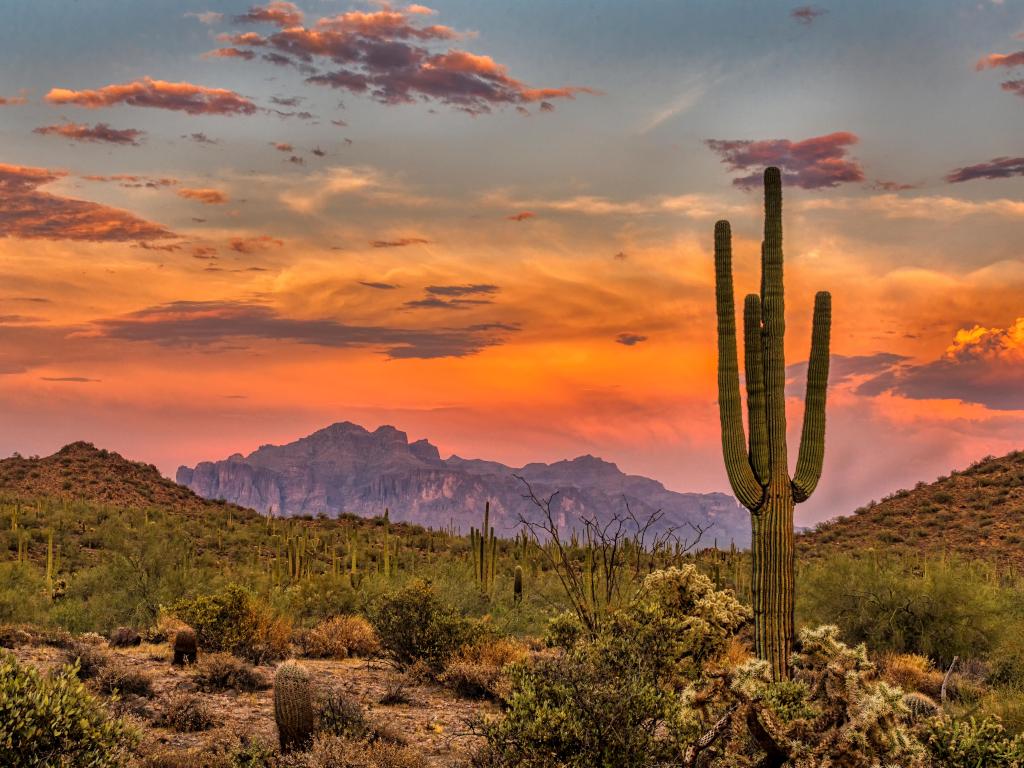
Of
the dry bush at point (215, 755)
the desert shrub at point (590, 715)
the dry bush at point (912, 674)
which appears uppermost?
the desert shrub at point (590, 715)

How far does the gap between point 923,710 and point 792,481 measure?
139 inches

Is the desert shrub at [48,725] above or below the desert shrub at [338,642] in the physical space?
above

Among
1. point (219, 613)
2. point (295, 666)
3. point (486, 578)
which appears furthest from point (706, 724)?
point (486, 578)

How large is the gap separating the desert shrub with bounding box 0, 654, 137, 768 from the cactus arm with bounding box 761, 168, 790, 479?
30.6 feet

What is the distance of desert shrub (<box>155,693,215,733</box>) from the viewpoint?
38.3 feet

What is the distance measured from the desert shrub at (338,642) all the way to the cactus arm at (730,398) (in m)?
8.37

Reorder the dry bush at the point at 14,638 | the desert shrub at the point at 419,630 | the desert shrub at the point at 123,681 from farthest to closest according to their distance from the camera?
the desert shrub at the point at 419,630, the dry bush at the point at 14,638, the desert shrub at the point at 123,681

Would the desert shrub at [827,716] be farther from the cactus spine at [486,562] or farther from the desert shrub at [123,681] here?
the cactus spine at [486,562]

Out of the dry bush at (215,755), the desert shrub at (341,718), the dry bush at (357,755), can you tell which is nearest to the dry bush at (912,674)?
the dry bush at (357,755)

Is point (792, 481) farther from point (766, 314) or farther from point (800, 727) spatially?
point (800, 727)

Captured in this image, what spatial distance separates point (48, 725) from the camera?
6887mm

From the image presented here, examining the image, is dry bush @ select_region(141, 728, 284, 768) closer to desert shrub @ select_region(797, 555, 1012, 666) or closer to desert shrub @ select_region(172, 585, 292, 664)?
desert shrub @ select_region(172, 585, 292, 664)

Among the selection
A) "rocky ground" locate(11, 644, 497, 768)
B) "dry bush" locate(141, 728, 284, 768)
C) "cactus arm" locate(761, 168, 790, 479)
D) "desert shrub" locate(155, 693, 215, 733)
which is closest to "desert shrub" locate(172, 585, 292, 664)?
"rocky ground" locate(11, 644, 497, 768)

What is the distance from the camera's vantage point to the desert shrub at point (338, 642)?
57.9 feet
